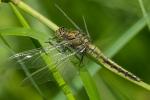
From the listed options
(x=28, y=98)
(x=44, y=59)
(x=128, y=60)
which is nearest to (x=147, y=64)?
(x=128, y=60)

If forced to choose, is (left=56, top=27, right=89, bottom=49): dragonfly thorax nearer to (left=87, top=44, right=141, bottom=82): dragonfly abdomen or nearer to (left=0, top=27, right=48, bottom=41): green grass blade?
(left=87, top=44, right=141, bottom=82): dragonfly abdomen

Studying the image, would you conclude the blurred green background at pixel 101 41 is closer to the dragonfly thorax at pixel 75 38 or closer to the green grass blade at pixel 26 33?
the dragonfly thorax at pixel 75 38

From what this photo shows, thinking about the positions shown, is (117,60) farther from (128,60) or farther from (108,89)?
(108,89)

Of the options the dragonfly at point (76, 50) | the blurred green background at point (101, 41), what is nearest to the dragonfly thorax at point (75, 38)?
the dragonfly at point (76, 50)

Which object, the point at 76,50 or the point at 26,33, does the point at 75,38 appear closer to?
the point at 76,50

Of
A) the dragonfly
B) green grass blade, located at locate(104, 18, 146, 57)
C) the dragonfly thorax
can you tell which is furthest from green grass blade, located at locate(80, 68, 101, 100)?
green grass blade, located at locate(104, 18, 146, 57)

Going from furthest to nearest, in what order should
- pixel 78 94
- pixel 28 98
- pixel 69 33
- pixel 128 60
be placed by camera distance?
pixel 128 60, pixel 28 98, pixel 78 94, pixel 69 33

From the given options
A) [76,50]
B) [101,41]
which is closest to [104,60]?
[76,50]
